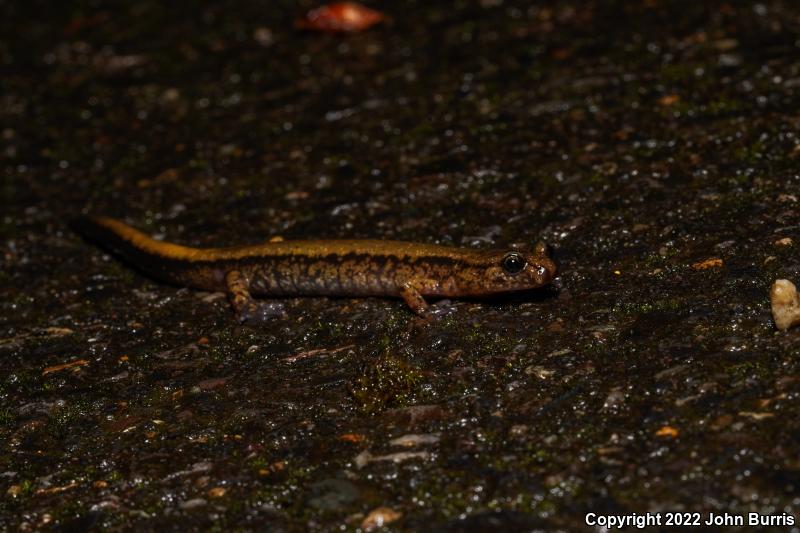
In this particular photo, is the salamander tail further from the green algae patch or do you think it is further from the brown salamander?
the green algae patch

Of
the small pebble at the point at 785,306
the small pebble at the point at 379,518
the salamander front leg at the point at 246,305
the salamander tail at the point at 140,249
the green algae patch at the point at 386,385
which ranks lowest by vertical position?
the small pebble at the point at 379,518

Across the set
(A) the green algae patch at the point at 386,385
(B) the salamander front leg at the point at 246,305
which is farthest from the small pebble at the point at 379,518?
(B) the salamander front leg at the point at 246,305

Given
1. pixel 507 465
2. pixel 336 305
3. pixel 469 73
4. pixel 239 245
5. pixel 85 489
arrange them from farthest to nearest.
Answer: pixel 469 73
pixel 239 245
pixel 336 305
pixel 85 489
pixel 507 465

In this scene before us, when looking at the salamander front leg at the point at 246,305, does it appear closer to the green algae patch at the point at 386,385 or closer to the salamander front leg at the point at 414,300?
the salamander front leg at the point at 414,300

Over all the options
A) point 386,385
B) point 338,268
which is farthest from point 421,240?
point 386,385

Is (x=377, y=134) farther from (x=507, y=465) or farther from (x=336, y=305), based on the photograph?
(x=507, y=465)

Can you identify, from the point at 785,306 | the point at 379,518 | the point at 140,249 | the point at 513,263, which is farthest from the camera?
the point at 140,249

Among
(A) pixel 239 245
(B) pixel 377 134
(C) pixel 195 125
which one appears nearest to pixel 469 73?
(B) pixel 377 134

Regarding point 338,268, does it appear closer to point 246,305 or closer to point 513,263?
point 246,305
